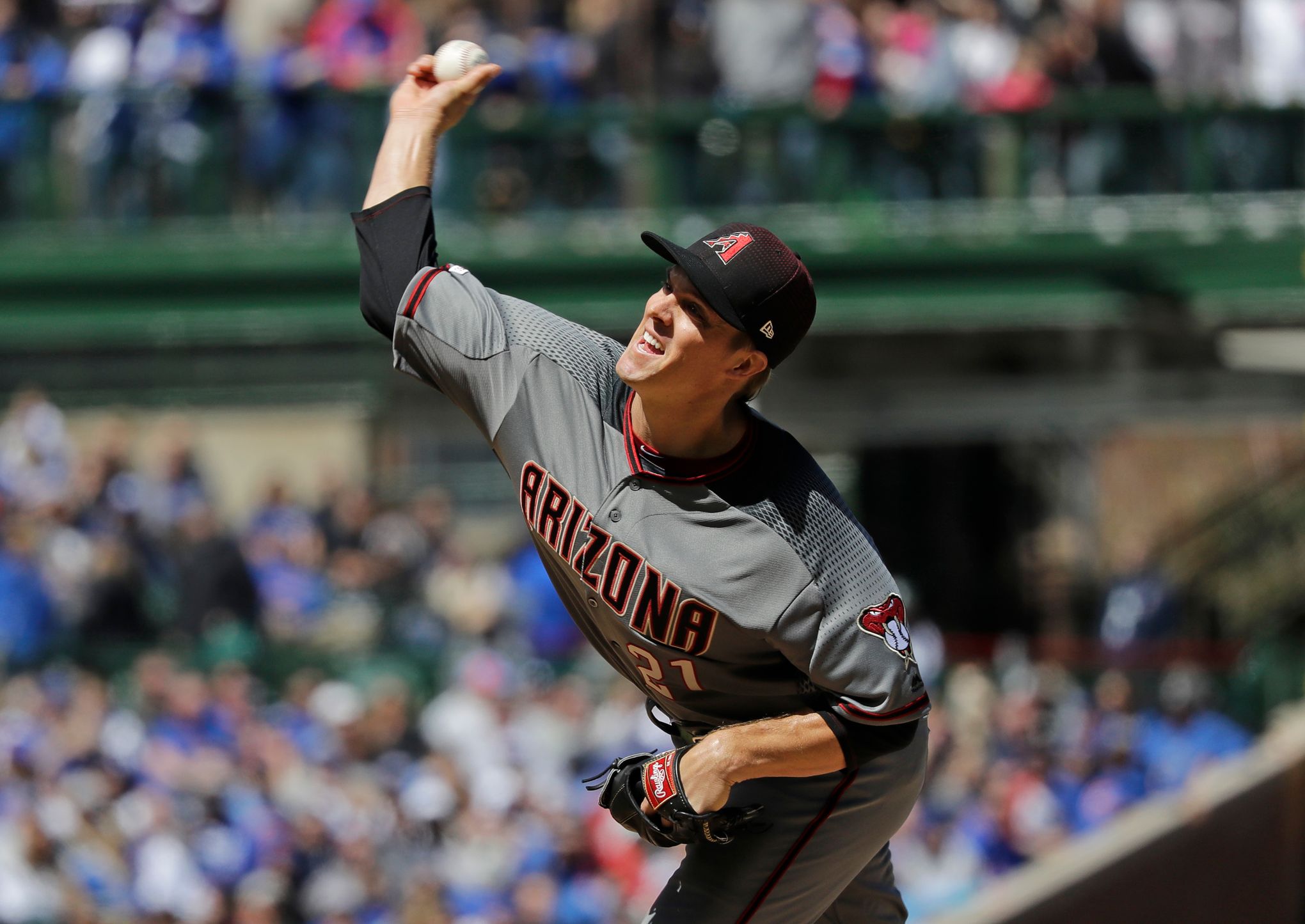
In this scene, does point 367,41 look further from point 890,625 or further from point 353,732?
point 890,625

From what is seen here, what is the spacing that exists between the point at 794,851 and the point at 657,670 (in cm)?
38

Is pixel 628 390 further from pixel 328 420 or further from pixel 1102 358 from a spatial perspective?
pixel 328 420

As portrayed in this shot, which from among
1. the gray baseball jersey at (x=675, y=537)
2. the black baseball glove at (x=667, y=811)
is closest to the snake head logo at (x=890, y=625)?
the gray baseball jersey at (x=675, y=537)

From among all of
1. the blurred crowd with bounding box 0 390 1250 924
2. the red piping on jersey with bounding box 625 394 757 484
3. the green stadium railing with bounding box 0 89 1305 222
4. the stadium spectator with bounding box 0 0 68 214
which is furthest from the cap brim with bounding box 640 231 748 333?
the stadium spectator with bounding box 0 0 68 214

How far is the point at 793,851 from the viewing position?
2.99 meters

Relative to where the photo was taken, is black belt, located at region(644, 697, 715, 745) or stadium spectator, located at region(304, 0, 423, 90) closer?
black belt, located at region(644, 697, 715, 745)

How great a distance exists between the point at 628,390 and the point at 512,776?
5.29 m

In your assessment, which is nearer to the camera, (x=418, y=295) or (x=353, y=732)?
(x=418, y=295)

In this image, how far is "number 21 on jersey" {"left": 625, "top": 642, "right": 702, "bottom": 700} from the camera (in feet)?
9.78

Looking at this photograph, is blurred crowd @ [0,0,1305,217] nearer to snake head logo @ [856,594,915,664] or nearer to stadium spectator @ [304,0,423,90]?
stadium spectator @ [304,0,423,90]

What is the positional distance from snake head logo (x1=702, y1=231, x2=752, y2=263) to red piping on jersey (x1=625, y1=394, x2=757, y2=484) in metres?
0.32

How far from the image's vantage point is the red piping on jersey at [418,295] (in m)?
3.06

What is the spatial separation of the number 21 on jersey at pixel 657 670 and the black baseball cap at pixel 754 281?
1.75 ft

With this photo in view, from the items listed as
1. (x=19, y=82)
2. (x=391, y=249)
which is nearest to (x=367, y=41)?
(x=19, y=82)
